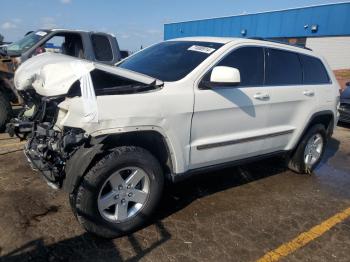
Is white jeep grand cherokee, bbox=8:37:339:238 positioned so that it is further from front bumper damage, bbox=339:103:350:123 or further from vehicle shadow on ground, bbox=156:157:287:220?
front bumper damage, bbox=339:103:350:123

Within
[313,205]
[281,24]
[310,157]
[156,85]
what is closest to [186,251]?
[156,85]

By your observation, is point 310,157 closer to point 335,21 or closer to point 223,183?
point 223,183

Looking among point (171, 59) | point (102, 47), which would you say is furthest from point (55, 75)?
point (102, 47)

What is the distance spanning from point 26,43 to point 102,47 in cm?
159

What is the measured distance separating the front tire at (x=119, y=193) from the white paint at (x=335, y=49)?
1782cm

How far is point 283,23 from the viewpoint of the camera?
22.7 metres

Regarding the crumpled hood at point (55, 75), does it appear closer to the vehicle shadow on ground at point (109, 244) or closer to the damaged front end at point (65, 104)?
the damaged front end at point (65, 104)

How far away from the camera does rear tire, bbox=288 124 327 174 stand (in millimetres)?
5246

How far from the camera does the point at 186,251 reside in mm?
3234

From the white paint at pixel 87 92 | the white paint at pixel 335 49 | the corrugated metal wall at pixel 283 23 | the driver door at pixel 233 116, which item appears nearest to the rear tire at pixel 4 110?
the white paint at pixel 87 92

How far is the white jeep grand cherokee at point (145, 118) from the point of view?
306 centimetres

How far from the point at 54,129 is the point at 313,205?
10.3 ft

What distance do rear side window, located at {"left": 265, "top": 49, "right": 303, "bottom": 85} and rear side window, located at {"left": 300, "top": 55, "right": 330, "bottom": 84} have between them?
0.15m

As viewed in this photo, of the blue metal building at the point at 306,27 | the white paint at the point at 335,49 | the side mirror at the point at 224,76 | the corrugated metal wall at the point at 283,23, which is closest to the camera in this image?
the side mirror at the point at 224,76
